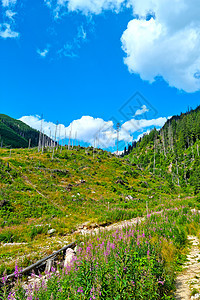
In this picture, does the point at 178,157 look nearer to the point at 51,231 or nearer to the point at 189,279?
the point at 51,231

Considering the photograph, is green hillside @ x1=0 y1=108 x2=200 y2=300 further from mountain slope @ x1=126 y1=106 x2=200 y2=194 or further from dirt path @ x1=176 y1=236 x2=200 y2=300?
mountain slope @ x1=126 y1=106 x2=200 y2=194

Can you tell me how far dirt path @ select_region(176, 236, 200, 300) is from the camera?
3723 mm

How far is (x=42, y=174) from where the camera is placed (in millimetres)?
28359

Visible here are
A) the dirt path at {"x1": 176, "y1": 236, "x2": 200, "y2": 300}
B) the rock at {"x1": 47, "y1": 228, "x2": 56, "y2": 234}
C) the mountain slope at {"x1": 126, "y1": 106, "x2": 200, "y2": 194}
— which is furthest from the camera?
the mountain slope at {"x1": 126, "y1": 106, "x2": 200, "y2": 194}

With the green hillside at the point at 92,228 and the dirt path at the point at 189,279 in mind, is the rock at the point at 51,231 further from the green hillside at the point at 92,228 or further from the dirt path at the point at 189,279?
the dirt path at the point at 189,279

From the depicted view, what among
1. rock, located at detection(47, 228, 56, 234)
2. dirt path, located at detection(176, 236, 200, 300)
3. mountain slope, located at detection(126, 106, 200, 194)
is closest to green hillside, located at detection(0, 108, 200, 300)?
rock, located at detection(47, 228, 56, 234)

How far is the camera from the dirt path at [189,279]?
372 cm

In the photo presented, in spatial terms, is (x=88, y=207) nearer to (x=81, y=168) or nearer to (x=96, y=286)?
(x=96, y=286)

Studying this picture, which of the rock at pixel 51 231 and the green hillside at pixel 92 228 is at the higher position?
the green hillside at pixel 92 228

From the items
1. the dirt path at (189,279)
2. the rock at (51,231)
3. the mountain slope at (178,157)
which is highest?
the mountain slope at (178,157)

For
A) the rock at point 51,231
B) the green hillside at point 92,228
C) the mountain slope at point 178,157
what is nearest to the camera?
the green hillside at point 92,228

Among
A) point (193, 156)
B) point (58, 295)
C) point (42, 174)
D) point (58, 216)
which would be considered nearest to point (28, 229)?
point (58, 216)

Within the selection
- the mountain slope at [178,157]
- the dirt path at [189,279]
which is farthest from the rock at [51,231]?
the mountain slope at [178,157]

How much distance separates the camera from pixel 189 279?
14.7 ft
